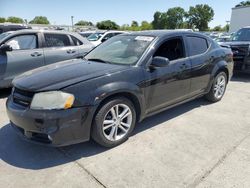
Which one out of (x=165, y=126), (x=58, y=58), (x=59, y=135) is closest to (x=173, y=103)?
(x=165, y=126)

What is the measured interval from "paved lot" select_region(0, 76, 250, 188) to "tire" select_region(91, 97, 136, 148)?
139mm

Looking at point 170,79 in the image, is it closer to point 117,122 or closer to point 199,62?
point 199,62

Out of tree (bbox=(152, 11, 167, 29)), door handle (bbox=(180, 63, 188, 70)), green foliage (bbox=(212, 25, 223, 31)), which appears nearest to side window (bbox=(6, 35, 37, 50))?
door handle (bbox=(180, 63, 188, 70))

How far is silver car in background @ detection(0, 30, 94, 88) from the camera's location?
5230 mm

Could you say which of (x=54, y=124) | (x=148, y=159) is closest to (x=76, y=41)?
(x=54, y=124)

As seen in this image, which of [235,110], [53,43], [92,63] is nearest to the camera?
[92,63]

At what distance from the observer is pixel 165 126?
12.6ft

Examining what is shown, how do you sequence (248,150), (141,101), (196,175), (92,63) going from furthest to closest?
1. (92,63)
2. (141,101)
3. (248,150)
4. (196,175)

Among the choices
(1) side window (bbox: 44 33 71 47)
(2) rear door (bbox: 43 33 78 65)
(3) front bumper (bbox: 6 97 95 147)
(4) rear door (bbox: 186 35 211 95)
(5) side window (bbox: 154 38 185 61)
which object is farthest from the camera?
(1) side window (bbox: 44 33 71 47)

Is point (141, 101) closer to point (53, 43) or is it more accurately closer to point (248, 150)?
point (248, 150)

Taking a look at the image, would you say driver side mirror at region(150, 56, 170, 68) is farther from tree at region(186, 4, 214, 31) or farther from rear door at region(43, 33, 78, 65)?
tree at region(186, 4, 214, 31)

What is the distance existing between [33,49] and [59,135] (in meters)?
3.65

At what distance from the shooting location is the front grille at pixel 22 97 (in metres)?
2.78

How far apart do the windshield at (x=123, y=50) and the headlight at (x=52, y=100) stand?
1090 mm
